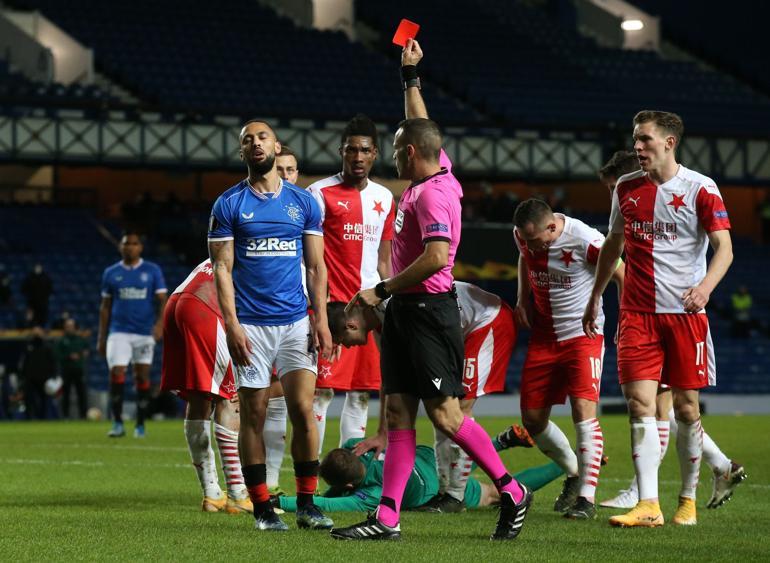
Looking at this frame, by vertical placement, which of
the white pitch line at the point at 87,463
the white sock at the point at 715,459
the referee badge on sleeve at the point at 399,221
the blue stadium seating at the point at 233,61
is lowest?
the white pitch line at the point at 87,463

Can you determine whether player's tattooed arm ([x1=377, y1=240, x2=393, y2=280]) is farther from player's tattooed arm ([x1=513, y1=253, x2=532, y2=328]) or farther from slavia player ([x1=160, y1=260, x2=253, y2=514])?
slavia player ([x1=160, y1=260, x2=253, y2=514])

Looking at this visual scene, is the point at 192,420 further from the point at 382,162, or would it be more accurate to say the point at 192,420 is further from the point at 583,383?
the point at 382,162

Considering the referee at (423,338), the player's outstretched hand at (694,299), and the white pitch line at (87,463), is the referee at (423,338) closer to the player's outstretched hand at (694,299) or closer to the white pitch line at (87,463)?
the player's outstretched hand at (694,299)

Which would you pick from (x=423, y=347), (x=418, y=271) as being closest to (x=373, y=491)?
(x=423, y=347)

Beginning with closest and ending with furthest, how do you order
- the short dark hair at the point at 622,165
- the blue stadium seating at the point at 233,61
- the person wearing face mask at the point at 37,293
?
the short dark hair at the point at 622,165 → the person wearing face mask at the point at 37,293 → the blue stadium seating at the point at 233,61

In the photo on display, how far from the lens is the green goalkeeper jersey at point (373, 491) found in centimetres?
838

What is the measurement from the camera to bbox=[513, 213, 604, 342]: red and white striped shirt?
355 inches

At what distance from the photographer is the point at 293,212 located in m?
7.64

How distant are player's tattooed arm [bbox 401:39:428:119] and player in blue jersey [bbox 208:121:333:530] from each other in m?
1.08

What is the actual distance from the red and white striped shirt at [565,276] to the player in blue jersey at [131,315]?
8.05 m

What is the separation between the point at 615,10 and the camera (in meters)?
48.4

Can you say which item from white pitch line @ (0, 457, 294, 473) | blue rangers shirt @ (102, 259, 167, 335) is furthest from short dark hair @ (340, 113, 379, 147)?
blue rangers shirt @ (102, 259, 167, 335)

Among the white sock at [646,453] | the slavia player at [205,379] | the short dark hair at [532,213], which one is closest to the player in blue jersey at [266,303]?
the slavia player at [205,379]

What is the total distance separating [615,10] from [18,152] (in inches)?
947
